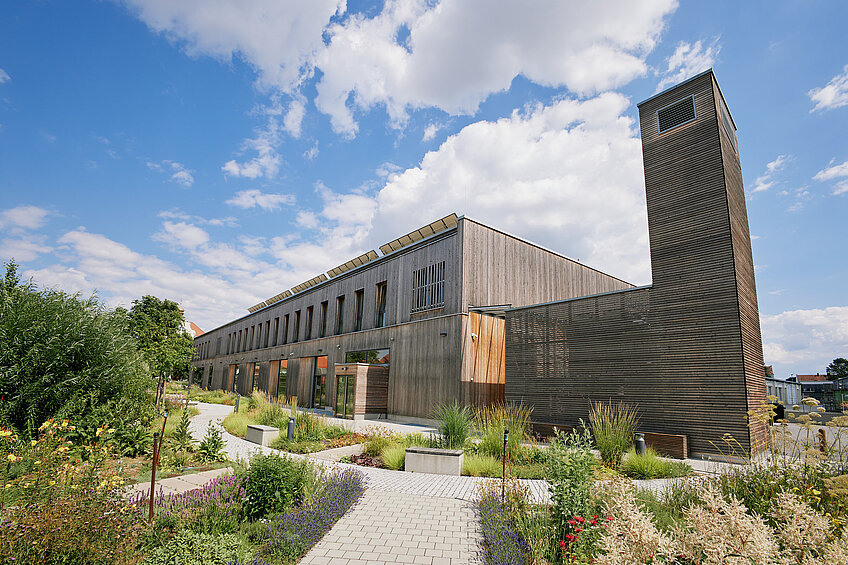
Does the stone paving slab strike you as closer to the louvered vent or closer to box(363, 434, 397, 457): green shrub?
box(363, 434, 397, 457): green shrub

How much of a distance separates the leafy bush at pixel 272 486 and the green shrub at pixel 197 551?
1.25 metres

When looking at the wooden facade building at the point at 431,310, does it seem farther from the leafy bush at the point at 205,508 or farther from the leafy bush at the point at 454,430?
the leafy bush at the point at 205,508

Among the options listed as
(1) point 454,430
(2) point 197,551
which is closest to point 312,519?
(2) point 197,551

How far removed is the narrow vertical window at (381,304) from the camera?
21.8 m

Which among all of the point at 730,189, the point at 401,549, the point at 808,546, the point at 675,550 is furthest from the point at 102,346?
the point at 730,189

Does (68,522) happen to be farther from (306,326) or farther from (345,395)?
(306,326)

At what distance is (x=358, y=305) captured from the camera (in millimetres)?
24109

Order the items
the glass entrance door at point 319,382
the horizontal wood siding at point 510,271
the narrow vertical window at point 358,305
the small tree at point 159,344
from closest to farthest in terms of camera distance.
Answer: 1. the horizontal wood siding at point 510,271
2. the small tree at point 159,344
3. the narrow vertical window at point 358,305
4. the glass entrance door at point 319,382

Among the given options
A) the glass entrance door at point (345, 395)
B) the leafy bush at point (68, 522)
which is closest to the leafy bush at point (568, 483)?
the leafy bush at point (68, 522)

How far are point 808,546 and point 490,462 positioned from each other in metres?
5.74

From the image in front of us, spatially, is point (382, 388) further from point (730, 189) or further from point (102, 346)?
point (730, 189)

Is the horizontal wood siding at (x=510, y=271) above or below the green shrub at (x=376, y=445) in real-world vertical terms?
above

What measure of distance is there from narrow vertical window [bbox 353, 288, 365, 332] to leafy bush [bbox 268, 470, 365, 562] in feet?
57.6

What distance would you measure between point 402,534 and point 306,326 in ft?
84.5
